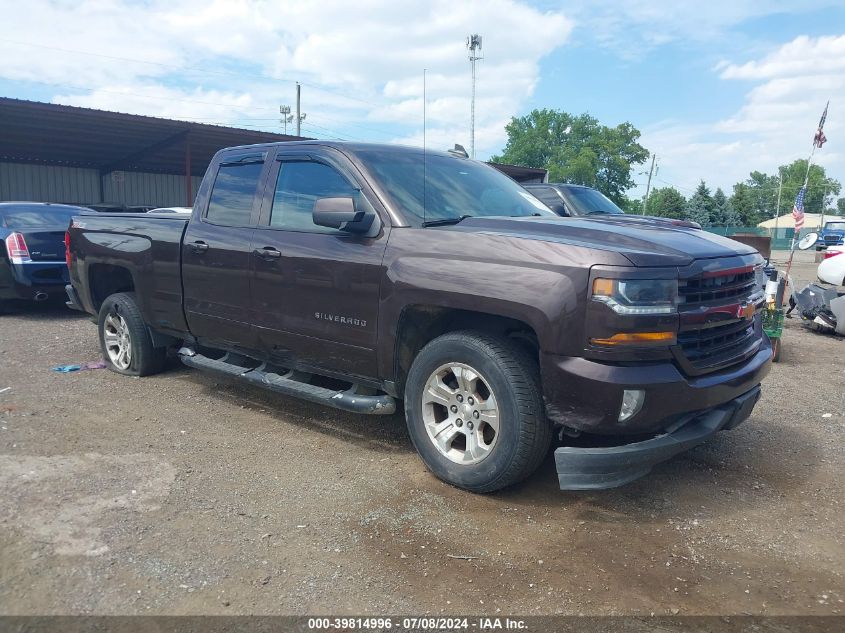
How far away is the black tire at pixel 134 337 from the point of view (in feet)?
19.7

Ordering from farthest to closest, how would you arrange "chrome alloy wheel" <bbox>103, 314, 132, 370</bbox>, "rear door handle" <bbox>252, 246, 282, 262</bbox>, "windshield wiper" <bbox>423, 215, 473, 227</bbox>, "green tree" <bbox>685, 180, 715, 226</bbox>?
"green tree" <bbox>685, 180, 715, 226</bbox> → "chrome alloy wheel" <bbox>103, 314, 132, 370</bbox> → "rear door handle" <bbox>252, 246, 282, 262</bbox> → "windshield wiper" <bbox>423, 215, 473, 227</bbox>

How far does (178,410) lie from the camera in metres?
5.32

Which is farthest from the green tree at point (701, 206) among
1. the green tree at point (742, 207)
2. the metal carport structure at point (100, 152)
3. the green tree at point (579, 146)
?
the metal carport structure at point (100, 152)

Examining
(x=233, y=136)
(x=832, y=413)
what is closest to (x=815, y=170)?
(x=233, y=136)

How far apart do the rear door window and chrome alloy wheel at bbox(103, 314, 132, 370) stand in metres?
1.70

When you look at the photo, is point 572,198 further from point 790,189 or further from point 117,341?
point 790,189

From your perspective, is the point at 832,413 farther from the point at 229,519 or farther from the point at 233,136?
the point at 233,136

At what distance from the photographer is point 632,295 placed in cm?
321

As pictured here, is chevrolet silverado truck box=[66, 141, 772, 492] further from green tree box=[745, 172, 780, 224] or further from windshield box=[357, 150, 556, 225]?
green tree box=[745, 172, 780, 224]

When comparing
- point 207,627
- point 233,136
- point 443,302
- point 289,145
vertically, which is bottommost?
point 207,627

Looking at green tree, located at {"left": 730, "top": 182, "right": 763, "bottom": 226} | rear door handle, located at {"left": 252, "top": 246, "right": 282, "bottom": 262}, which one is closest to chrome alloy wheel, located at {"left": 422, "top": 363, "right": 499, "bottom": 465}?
rear door handle, located at {"left": 252, "top": 246, "right": 282, "bottom": 262}

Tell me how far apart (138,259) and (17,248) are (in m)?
4.54

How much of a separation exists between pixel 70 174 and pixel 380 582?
25.2m

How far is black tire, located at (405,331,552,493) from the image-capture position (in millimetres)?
3482
